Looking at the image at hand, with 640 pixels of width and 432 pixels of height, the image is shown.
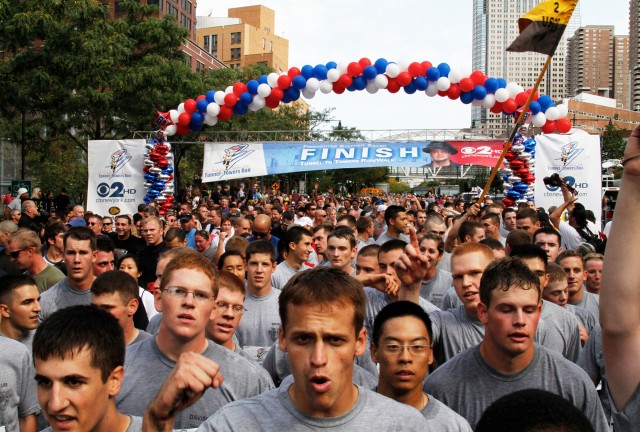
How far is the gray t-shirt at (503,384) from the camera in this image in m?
3.19

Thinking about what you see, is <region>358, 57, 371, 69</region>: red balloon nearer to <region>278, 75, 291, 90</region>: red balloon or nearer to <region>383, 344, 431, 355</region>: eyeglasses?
<region>278, 75, 291, 90</region>: red balloon

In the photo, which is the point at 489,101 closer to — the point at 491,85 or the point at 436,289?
the point at 491,85

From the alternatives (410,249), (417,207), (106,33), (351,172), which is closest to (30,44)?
(106,33)

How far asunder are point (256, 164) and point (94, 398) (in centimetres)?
1482

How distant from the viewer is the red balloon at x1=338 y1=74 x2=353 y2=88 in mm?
14688

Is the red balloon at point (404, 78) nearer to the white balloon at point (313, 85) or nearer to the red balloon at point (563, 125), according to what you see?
the white balloon at point (313, 85)

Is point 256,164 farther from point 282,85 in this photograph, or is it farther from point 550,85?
point 550,85

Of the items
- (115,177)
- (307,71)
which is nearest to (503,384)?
(307,71)

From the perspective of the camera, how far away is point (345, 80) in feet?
48.3

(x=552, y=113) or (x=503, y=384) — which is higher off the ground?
(x=552, y=113)

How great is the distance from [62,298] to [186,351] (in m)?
2.58

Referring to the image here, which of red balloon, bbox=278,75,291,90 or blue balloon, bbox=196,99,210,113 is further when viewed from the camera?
blue balloon, bbox=196,99,210,113

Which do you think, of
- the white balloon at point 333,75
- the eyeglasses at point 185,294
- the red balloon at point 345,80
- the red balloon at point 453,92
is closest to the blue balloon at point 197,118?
the white balloon at point 333,75

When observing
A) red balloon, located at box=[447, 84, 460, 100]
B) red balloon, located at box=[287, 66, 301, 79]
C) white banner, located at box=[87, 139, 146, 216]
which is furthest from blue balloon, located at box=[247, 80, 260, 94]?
red balloon, located at box=[447, 84, 460, 100]
